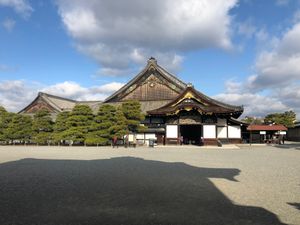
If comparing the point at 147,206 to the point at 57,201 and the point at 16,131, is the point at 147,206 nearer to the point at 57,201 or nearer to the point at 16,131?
the point at 57,201

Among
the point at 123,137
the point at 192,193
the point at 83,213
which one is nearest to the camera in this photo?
the point at 83,213

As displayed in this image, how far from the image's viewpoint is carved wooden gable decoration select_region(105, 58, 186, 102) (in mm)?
39375

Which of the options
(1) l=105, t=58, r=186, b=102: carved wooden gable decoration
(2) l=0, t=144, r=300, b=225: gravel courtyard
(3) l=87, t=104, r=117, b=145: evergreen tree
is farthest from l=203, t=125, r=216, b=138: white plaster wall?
(2) l=0, t=144, r=300, b=225: gravel courtyard

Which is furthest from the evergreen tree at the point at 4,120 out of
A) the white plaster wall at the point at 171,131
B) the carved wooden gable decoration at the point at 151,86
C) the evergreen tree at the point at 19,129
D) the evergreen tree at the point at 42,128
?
the white plaster wall at the point at 171,131

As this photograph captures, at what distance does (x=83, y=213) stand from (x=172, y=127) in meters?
29.0

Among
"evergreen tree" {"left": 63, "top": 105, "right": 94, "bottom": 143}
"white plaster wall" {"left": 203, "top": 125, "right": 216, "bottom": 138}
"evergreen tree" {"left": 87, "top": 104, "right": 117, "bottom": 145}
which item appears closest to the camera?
"evergreen tree" {"left": 87, "top": 104, "right": 117, "bottom": 145}

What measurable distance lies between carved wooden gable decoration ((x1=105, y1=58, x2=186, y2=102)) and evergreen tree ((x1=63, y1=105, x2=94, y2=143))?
30.8 ft

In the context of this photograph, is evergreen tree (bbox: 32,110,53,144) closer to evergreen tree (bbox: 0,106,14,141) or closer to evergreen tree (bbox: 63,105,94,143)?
evergreen tree (bbox: 63,105,94,143)

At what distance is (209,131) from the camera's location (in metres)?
33.2

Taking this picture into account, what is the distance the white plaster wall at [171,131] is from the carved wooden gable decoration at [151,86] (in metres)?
6.00

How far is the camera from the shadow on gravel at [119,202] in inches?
209

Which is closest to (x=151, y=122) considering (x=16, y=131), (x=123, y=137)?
(x=123, y=137)

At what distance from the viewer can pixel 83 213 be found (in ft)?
18.6

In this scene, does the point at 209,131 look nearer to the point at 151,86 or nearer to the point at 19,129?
the point at 151,86
